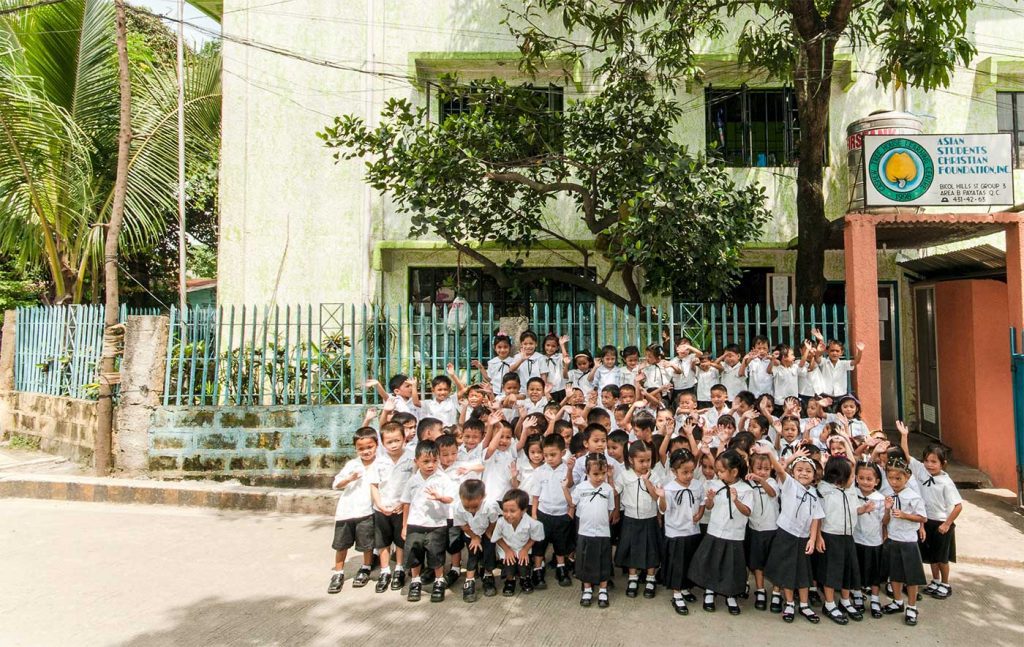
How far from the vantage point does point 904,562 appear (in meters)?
4.28

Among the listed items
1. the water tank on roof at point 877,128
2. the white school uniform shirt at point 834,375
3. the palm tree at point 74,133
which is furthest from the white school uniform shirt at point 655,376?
the palm tree at point 74,133

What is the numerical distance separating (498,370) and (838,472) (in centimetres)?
317

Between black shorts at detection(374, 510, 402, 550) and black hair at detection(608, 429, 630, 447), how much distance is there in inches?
61.3

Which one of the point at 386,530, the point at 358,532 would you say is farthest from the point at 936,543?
the point at 358,532

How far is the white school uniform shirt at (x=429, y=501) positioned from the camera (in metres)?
4.57

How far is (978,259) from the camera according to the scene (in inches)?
301

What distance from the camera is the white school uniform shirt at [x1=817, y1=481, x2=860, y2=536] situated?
4301 millimetres

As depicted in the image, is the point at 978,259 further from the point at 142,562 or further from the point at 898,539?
the point at 142,562

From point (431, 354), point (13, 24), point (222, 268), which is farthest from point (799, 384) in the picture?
point (13, 24)

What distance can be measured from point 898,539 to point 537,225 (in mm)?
5355

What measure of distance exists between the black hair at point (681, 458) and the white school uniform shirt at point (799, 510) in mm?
598

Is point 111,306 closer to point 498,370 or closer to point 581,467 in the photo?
point 498,370

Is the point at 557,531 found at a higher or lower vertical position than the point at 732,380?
lower

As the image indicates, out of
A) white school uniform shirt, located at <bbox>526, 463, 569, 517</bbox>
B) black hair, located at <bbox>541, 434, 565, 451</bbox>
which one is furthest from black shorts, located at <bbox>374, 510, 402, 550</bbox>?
black hair, located at <bbox>541, 434, 565, 451</bbox>
